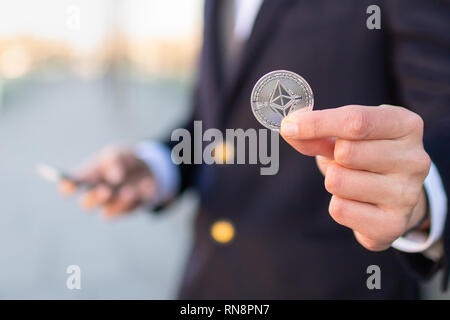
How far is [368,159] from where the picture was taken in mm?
640

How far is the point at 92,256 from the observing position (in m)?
3.65

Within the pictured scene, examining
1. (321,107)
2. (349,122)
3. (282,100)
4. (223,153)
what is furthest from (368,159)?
(223,153)

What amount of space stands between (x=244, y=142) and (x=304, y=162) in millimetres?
180

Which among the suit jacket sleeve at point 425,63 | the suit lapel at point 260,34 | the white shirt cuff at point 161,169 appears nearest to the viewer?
the suit jacket sleeve at point 425,63

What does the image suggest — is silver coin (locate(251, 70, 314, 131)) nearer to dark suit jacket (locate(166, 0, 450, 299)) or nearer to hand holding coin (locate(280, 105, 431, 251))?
hand holding coin (locate(280, 105, 431, 251))

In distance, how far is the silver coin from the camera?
2.38ft

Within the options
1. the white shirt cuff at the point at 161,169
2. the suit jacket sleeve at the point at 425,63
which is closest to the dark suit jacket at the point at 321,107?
the suit jacket sleeve at the point at 425,63

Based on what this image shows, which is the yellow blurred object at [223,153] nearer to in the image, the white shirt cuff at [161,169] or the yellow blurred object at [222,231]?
the yellow blurred object at [222,231]

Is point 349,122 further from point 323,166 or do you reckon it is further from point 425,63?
point 425,63

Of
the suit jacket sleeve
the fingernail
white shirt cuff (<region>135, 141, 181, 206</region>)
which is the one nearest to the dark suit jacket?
the suit jacket sleeve

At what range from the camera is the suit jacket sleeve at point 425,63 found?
0.90 metres

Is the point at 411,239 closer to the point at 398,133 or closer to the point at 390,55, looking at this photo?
the point at 398,133

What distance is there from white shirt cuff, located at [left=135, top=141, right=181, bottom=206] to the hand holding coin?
3.10ft

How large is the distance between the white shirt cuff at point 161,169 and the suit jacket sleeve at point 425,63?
0.89 metres
